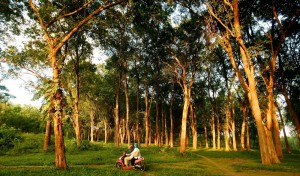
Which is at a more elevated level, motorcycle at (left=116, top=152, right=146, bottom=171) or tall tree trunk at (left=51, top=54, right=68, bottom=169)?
tall tree trunk at (left=51, top=54, right=68, bottom=169)

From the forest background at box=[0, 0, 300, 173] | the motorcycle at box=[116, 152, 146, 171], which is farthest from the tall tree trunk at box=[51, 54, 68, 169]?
the motorcycle at box=[116, 152, 146, 171]

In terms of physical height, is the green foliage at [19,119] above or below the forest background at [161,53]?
below

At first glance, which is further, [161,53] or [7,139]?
[161,53]

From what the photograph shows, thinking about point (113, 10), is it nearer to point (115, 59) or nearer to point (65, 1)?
point (65, 1)

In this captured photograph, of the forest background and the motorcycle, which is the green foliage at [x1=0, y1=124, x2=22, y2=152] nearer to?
the forest background

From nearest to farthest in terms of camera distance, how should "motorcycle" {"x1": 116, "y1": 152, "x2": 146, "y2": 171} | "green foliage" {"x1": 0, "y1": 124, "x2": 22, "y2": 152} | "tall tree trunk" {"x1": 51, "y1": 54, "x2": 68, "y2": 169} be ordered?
"tall tree trunk" {"x1": 51, "y1": 54, "x2": 68, "y2": 169}, "motorcycle" {"x1": 116, "y1": 152, "x2": 146, "y2": 171}, "green foliage" {"x1": 0, "y1": 124, "x2": 22, "y2": 152}

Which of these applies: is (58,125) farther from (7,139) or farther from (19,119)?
(19,119)

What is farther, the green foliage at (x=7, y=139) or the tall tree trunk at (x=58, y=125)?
the green foliage at (x=7, y=139)

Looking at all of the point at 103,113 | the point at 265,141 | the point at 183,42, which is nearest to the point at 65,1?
the point at 183,42

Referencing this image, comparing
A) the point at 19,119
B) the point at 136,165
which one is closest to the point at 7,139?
the point at 136,165

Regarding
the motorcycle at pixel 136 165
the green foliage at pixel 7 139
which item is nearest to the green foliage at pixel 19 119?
the green foliage at pixel 7 139

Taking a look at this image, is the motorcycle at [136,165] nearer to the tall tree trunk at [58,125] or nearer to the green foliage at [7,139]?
the tall tree trunk at [58,125]

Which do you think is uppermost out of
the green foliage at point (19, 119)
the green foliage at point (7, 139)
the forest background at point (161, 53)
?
the forest background at point (161, 53)

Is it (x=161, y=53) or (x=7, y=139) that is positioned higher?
(x=161, y=53)
